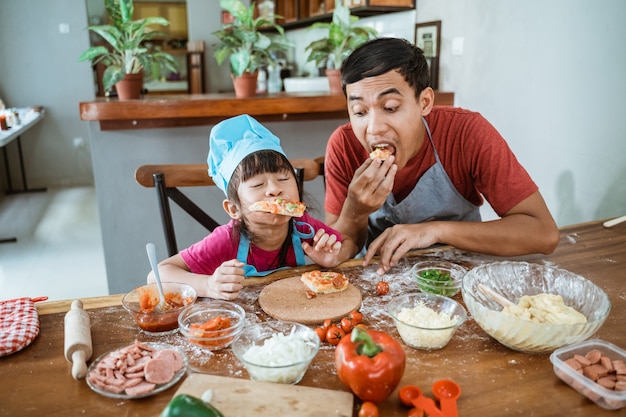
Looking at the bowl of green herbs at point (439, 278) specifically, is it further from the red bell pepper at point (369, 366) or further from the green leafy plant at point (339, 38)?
the green leafy plant at point (339, 38)

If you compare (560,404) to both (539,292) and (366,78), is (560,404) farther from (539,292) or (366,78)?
(366,78)

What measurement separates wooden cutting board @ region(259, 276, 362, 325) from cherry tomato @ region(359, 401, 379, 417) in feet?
1.29

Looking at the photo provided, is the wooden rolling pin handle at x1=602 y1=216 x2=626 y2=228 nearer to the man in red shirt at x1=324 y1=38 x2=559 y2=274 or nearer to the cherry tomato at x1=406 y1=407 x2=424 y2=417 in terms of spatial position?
the man in red shirt at x1=324 y1=38 x2=559 y2=274

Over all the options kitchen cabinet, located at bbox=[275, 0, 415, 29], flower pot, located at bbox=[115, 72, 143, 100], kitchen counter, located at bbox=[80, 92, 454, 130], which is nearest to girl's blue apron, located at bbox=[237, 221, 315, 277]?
kitchen counter, located at bbox=[80, 92, 454, 130]

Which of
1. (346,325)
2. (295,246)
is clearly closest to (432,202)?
(295,246)

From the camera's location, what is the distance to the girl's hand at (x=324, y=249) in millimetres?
1654

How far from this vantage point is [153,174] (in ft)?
6.90

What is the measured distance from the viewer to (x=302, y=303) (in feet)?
4.74

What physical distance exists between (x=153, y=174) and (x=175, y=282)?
73 centimetres

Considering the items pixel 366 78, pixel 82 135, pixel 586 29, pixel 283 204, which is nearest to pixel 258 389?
pixel 283 204

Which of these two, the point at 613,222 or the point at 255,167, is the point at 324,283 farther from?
the point at 613,222

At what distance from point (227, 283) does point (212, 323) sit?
214 millimetres

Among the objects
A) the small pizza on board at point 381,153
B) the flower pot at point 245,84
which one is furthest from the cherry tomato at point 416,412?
the flower pot at point 245,84

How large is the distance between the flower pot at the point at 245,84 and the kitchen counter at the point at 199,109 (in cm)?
16
